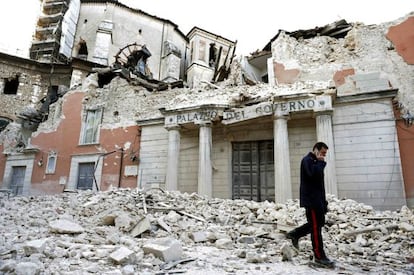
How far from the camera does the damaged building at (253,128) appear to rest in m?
10.0

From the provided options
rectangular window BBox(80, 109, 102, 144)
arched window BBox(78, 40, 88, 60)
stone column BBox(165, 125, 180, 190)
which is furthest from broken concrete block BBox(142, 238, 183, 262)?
arched window BBox(78, 40, 88, 60)

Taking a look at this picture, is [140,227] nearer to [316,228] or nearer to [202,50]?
[316,228]

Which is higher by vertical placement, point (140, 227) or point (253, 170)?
point (253, 170)

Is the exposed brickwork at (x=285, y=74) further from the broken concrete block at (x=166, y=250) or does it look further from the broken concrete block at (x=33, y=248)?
the broken concrete block at (x=33, y=248)

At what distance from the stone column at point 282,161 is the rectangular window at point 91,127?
10.3 m

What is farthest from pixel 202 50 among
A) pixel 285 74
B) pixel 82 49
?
pixel 285 74

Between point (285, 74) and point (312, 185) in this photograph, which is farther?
point (285, 74)

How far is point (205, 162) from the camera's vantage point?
11648mm

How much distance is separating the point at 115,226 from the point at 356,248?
4434mm

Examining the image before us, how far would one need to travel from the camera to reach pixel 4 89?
25.6 meters

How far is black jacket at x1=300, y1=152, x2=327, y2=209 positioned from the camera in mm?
3996

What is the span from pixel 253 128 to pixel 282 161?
2365 millimetres

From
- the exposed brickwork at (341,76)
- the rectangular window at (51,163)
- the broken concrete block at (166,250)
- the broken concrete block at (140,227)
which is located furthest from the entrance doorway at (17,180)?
the exposed brickwork at (341,76)

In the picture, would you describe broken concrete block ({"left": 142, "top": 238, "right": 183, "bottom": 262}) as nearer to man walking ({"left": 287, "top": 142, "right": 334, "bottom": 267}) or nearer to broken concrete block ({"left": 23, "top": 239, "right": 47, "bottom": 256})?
broken concrete block ({"left": 23, "top": 239, "right": 47, "bottom": 256})
